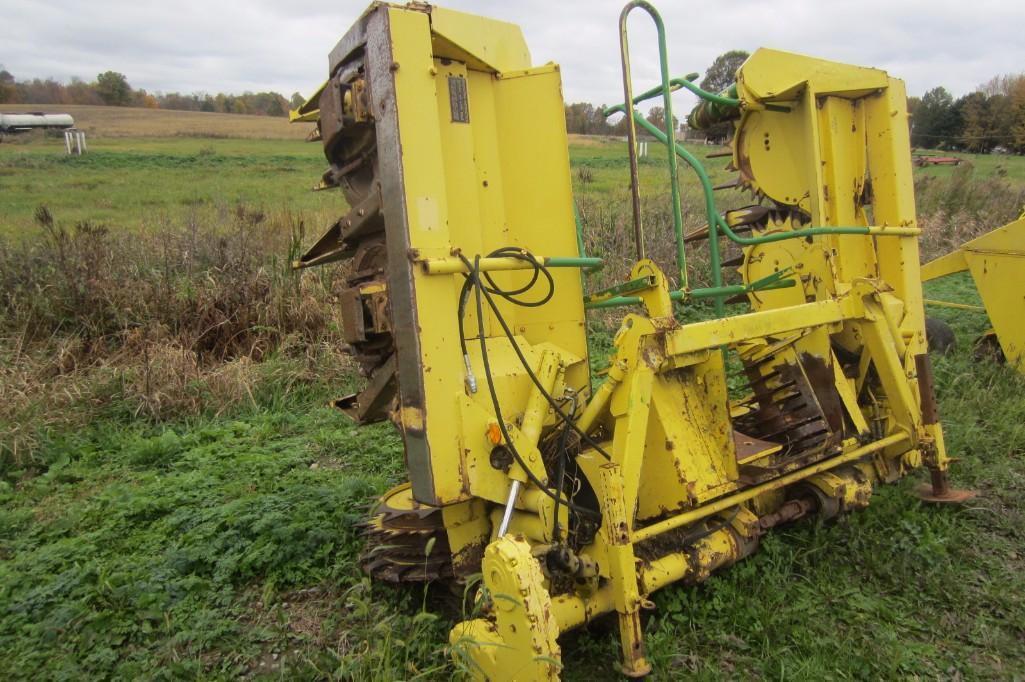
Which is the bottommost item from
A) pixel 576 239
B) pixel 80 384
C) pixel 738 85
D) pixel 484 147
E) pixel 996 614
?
pixel 996 614

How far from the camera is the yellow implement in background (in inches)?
208

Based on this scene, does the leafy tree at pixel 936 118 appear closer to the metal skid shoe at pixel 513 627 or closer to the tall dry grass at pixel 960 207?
the tall dry grass at pixel 960 207

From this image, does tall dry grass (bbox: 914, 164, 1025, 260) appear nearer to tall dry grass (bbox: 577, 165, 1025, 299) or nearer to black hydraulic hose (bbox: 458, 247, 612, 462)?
tall dry grass (bbox: 577, 165, 1025, 299)

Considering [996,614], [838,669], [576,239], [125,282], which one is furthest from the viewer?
[125,282]

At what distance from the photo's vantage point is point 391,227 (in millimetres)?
2506

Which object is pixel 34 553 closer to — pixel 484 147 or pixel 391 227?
pixel 391 227

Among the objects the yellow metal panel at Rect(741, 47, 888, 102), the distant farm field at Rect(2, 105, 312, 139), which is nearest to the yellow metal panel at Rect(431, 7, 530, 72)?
the yellow metal panel at Rect(741, 47, 888, 102)

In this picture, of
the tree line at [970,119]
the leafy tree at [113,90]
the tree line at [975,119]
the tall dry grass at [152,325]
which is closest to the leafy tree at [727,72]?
the tall dry grass at [152,325]

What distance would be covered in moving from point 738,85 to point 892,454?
2059 mm

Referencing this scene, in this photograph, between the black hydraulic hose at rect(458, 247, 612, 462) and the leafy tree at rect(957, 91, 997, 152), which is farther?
the leafy tree at rect(957, 91, 997, 152)

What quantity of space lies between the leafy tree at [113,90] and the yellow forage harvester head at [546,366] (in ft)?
227

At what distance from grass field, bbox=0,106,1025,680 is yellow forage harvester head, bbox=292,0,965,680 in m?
0.25

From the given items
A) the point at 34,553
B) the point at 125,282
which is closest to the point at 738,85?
the point at 34,553

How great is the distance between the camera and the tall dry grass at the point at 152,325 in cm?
550
